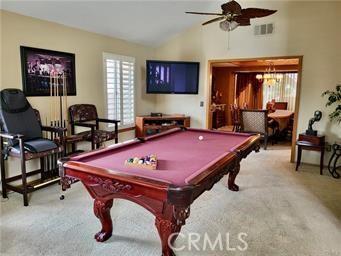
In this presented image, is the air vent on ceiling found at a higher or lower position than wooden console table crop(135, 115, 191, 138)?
higher

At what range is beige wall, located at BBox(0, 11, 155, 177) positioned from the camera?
3590 millimetres

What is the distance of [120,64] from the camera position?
18.4 ft

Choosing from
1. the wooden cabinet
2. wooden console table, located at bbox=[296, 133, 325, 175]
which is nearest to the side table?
wooden console table, located at bbox=[296, 133, 325, 175]

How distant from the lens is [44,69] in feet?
13.4

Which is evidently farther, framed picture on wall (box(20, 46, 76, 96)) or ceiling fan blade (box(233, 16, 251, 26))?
framed picture on wall (box(20, 46, 76, 96))

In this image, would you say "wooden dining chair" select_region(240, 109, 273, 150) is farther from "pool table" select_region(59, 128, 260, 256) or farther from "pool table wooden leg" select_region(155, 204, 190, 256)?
"pool table wooden leg" select_region(155, 204, 190, 256)

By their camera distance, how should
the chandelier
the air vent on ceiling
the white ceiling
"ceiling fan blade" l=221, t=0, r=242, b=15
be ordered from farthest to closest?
the chandelier, the air vent on ceiling, the white ceiling, "ceiling fan blade" l=221, t=0, r=242, b=15

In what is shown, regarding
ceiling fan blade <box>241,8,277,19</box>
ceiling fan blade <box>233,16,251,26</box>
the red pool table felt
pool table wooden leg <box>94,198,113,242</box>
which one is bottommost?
pool table wooden leg <box>94,198,113,242</box>

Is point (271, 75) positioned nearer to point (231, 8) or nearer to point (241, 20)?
point (241, 20)

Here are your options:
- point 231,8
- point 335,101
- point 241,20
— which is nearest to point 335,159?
point 335,101

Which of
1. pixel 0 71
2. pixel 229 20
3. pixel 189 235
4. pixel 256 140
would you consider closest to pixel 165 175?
pixel 189 235

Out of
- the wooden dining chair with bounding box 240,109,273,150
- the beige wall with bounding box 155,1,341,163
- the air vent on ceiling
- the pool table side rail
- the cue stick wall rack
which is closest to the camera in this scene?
the pool table side rail

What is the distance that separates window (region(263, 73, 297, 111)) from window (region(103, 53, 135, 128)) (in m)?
6.72

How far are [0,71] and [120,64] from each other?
2.50 m
